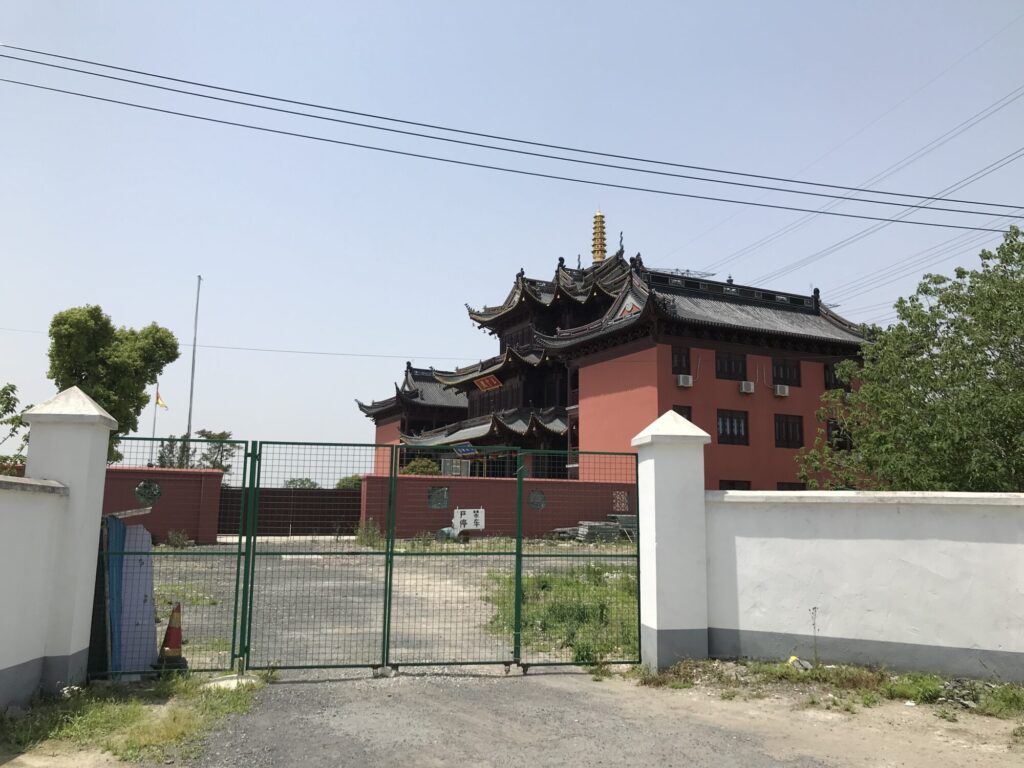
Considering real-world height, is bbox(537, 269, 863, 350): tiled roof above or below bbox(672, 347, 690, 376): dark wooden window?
above

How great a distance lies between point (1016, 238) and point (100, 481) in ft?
44.0

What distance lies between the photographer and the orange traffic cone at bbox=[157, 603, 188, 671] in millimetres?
6906

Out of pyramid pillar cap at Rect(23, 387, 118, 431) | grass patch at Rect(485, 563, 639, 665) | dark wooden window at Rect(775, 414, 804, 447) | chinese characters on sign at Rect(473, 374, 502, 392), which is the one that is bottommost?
grass patch at Rect(485, 563, 639, 665)

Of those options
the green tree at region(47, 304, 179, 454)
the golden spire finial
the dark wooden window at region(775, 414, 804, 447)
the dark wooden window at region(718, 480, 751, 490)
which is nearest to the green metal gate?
the green tree at region(47, 304, 179, 454)

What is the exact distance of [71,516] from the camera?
635 cm

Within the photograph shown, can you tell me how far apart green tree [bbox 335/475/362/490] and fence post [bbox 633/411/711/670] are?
3.25 meters

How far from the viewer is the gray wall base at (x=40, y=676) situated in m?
5.61

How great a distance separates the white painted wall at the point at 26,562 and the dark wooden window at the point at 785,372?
28.7 m

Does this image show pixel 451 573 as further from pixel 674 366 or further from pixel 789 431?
pixel 789 431

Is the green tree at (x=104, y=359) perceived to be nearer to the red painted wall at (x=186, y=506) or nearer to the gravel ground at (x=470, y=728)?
the red painted wall at (x=186, y=506)

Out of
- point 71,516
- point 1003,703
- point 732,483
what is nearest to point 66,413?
point 71,516

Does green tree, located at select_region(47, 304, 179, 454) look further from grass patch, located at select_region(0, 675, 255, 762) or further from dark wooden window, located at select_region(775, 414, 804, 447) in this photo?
dark wooden window, located at select_region(775, 414, 804, 447)

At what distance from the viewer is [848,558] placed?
7.26m

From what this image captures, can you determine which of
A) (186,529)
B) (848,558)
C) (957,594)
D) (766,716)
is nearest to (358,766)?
(766,716)
